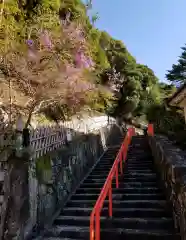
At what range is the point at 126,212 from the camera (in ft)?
17.9

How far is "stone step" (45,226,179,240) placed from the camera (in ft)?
14.4

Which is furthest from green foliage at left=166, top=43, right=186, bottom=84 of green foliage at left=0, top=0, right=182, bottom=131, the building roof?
the building roof

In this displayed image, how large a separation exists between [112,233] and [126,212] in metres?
0.89

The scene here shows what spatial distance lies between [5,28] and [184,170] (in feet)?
28.6

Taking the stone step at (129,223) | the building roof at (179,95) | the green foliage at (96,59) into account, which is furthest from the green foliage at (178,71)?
the stone step at (129,223)

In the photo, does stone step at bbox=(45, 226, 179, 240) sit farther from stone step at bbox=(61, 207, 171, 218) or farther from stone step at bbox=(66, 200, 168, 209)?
stone step at bbox=(66, 200, 168, 209)

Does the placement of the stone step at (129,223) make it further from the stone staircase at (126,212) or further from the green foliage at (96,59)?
the green foliage at (96,59)

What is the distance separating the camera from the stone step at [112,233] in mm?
4391

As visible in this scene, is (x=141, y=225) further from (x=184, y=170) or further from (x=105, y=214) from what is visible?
(x=184, y=170)

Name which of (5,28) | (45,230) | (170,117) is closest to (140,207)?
(45,230)

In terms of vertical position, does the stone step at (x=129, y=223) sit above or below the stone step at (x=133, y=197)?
below

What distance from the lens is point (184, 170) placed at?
12.0 feet

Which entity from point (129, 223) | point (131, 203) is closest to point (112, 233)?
point (129, 223)

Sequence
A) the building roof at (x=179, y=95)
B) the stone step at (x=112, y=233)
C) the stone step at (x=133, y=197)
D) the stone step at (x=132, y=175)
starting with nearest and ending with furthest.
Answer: the stone step at (x=112, y=233)
the stone step at (x=133, y=197)
the building roof at (x=179, y=95)
the stone step at (x=132, y=175)
